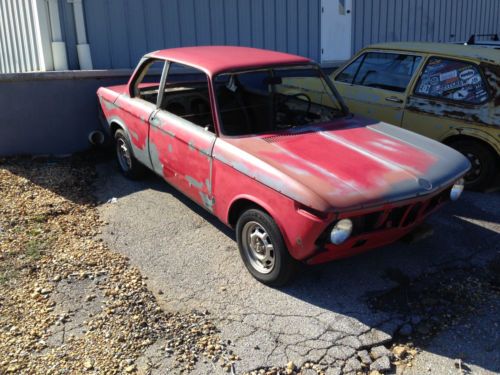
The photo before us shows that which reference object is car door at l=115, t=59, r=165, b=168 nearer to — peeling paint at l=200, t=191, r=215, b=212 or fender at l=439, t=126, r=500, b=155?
peeling paint at l=200, t=191, r=215, b=212

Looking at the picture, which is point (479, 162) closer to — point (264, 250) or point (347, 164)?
point (347, 164)

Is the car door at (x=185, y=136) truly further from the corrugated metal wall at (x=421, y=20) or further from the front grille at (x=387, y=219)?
the corrugated metal wall at (x=421, y=20)

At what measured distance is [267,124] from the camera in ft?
14.7

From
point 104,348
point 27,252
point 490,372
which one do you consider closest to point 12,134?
point 27,252

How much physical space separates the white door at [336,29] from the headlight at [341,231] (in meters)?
6.61

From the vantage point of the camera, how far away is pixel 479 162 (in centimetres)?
573

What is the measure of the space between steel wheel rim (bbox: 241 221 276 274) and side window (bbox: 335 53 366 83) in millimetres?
3529

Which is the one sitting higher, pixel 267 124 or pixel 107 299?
pixel 267 124

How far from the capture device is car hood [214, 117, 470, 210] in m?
3.31

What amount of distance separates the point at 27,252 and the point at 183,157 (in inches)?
62.0

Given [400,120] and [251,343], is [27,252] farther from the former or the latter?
[400,120]

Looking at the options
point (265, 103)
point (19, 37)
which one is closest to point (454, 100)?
point (265, 103)

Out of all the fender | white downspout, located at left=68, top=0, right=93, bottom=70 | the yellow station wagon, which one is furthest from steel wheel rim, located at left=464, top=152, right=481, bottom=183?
white downspout, located at left=68, top=0, right=93, bottom=70

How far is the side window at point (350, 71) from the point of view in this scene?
260 inches
